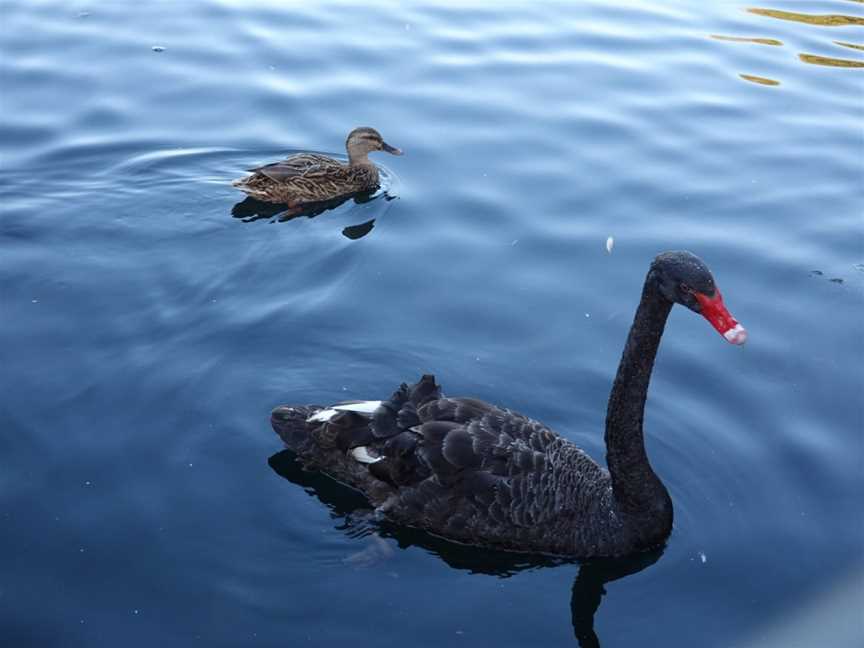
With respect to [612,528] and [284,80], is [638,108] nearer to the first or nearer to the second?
[284,80]

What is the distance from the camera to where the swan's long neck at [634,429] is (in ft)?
16.4

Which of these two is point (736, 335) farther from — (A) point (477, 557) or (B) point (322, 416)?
(B) point (322, 416)

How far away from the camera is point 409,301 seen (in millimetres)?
6863

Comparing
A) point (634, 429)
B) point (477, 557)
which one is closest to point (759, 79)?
point (634, 429)

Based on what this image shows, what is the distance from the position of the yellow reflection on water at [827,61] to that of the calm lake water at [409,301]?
7 centimetres

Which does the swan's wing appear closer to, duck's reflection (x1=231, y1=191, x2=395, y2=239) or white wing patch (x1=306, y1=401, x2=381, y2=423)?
white wing patch (x1=306, y1=401, x2=381, y2=423)

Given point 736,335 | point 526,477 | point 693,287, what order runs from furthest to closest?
point 526,477
point 693,287
point 736,335

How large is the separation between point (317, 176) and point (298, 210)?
0.30 m

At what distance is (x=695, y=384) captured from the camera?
245 inches

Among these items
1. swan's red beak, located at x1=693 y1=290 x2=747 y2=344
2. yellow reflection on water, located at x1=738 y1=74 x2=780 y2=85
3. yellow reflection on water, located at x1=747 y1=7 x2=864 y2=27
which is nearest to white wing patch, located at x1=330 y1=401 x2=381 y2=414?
swan's red beak, located at x1=693 y1=290 x2=747 y2=344

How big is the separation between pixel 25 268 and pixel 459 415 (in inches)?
128

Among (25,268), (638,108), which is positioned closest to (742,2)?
(638,108)

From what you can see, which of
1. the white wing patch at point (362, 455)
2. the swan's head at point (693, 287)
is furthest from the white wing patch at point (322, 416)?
the swan's head at point (693, 287)

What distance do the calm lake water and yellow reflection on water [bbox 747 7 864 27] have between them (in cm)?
10
